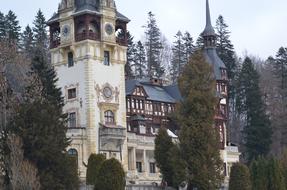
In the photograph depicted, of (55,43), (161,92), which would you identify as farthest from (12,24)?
(55,43)

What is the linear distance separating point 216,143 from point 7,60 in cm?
1756

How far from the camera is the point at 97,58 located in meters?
73.4

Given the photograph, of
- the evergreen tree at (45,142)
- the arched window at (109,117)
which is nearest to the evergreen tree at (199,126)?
the evergreen tree at (45,142)

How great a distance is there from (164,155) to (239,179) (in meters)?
6.00

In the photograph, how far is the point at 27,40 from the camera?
356 feet

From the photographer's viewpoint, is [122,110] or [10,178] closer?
[10,178]

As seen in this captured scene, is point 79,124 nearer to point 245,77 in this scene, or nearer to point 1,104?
point 1,104

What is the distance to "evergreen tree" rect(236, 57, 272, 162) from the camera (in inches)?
3679

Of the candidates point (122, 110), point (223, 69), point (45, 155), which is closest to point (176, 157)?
point (45, 155)

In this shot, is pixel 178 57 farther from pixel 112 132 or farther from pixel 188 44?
pixel 112 132

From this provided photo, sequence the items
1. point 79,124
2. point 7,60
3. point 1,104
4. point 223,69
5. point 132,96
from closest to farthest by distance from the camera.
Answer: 1. point 1,104
2. point 7,60
3. point 79,124
4. point 132,96
5. point 223,69

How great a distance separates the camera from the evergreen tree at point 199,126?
55.4m

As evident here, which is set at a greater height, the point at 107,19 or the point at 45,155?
the point at 107,19

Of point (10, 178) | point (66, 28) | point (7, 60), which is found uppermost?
point (66, 28)
